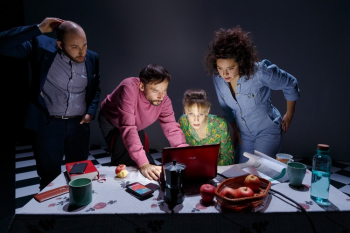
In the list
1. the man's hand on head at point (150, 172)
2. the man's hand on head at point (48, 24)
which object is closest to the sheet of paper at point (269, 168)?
the man's hand on head at point (150, 172)

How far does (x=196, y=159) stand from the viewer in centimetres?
106

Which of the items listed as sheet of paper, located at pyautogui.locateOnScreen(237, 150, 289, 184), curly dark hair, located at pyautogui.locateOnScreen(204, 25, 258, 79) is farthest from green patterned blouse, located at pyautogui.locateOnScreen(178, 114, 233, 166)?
sheet of paper, located at pyautogui.locateOnScreen(237, 150, 289, 184)

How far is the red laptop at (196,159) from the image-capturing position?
1.01m

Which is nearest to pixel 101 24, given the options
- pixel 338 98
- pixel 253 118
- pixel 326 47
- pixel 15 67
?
pixel 15 67

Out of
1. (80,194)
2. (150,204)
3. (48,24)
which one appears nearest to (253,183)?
(150,204)

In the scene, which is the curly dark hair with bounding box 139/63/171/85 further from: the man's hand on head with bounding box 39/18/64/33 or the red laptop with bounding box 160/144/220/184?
the man's hand on head with bounding box 39/18/64/33

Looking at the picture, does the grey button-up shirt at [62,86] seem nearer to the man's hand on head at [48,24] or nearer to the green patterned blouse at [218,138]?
the man's hand on head at [48,24]

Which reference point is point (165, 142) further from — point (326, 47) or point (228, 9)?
point (326, 47)

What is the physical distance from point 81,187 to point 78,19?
3.53 meters

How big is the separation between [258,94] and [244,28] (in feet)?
6.18

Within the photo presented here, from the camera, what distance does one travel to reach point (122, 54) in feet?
11.9

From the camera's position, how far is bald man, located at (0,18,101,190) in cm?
147

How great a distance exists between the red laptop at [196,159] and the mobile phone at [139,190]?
0.10 m

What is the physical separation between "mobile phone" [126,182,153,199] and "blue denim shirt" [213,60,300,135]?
1.03 meters
